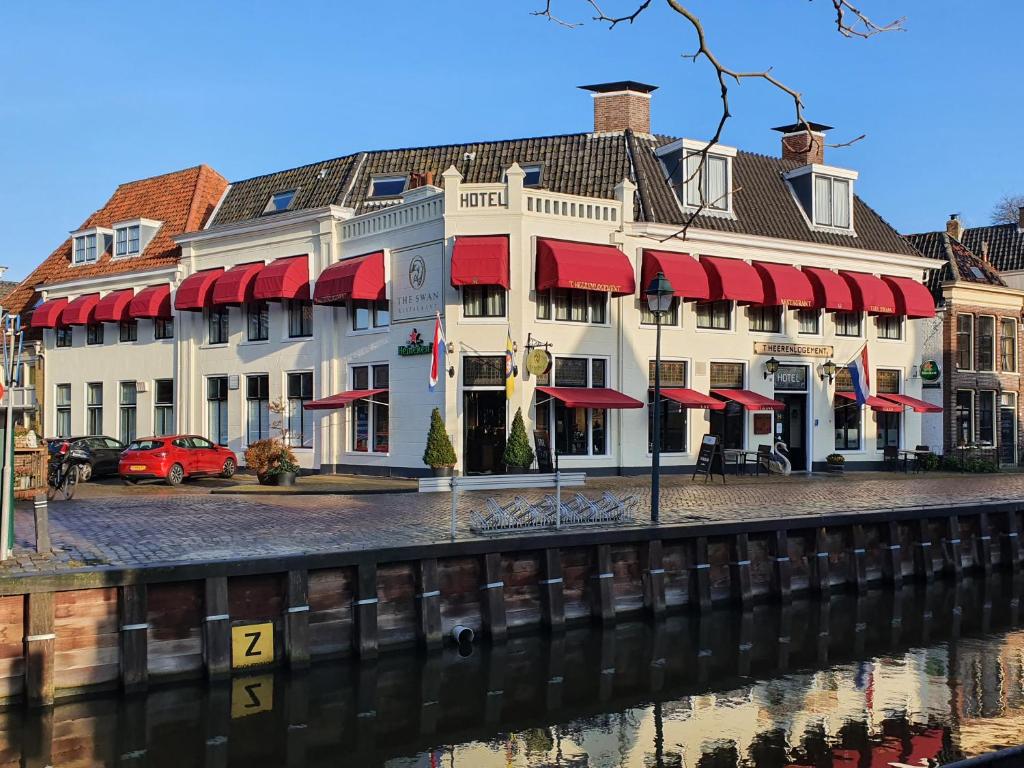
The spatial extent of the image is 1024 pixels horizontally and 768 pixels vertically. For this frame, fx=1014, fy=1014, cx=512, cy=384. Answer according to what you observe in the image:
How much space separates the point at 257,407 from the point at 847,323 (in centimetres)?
2101

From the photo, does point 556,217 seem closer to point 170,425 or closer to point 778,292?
point 778,292

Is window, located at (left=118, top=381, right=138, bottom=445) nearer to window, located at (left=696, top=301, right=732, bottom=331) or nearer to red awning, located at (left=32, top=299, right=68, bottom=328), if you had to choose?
red awning, located at (left=32, top=299, right=68, bottom=328)

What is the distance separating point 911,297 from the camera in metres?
36.0

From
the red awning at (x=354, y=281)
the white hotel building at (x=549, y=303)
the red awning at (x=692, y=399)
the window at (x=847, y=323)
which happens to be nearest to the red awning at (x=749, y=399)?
the white hotel building at (x=549, y=303)

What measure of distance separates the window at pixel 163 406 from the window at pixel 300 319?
6900 millimetres

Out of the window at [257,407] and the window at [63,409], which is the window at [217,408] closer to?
the window at [257,407]

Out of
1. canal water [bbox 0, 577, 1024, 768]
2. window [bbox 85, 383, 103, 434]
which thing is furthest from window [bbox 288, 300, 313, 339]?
canal water [bbox 0, 577, 1024, 768]

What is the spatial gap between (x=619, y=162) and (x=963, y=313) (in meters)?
16.7

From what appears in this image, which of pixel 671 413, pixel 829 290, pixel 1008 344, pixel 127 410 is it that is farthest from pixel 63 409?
pixel 1008 344

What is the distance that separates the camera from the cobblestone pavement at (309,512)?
1402 cm

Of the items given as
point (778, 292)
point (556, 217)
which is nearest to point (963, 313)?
point (778, 292)

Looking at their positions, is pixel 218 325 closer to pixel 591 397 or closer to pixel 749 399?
pixel 591 397

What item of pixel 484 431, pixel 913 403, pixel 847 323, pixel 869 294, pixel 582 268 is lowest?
A: pixel 484 431

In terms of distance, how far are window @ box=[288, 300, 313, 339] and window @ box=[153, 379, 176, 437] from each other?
690 centimetres
